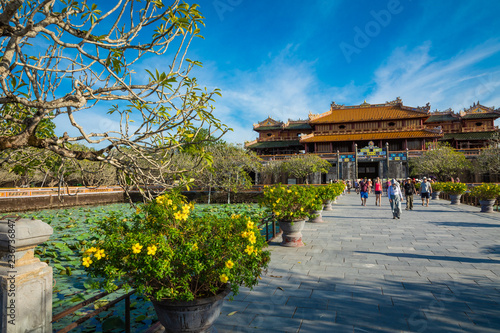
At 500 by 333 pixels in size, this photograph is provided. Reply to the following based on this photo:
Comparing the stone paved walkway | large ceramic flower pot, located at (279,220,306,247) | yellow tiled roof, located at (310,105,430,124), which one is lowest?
the stone paved walkway

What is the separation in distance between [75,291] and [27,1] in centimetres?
481

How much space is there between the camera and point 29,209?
20047mm

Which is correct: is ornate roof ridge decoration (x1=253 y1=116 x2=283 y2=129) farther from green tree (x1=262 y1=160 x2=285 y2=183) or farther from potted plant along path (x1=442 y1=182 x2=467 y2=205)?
potted plant along path (x1=442 y1=182 x2=467 y2=205)

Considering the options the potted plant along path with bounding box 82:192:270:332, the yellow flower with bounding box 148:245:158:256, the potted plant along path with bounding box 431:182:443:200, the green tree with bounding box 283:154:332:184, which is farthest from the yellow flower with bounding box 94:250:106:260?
the green tree with bounding box 283:154:332:184

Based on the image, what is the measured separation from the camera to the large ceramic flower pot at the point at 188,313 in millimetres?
2597

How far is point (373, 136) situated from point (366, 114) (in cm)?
446

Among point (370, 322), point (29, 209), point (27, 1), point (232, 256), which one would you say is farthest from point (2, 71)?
point (29, 209)

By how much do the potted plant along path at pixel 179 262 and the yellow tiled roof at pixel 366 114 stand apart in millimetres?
39444

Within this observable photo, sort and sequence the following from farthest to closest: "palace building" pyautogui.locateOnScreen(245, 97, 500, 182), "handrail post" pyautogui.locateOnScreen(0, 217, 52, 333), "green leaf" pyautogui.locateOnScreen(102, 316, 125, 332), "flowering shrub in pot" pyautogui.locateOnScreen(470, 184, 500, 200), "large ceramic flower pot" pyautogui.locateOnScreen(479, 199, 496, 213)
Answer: "palace building" pyautogui.locateOnScreen(245, 97, 500, 182), "large ceramic flower pot" pyautogui.locateOnScreen(479, 199, 496, 213), "flowering shrub in pot" pyautogui.locateOnScreen(470, 184, 500, 200), "green leaf" pyautogui.locateOnScreen(102, 316, 125, 332), "handrail post" pyautogui.locateOnScreen(0, 217, 52, 333)

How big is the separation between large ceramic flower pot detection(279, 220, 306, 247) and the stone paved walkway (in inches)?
9.7

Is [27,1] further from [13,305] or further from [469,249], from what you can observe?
[469,249]

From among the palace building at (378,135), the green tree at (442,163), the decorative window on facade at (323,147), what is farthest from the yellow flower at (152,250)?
the decorative window on facade at (323,147)

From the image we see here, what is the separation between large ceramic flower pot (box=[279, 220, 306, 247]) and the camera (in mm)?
6922

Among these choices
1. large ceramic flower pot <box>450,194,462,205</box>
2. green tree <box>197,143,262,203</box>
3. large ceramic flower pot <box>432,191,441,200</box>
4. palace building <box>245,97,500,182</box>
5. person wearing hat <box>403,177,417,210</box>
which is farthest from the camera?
palace building <box>245,97,500,182</box>
